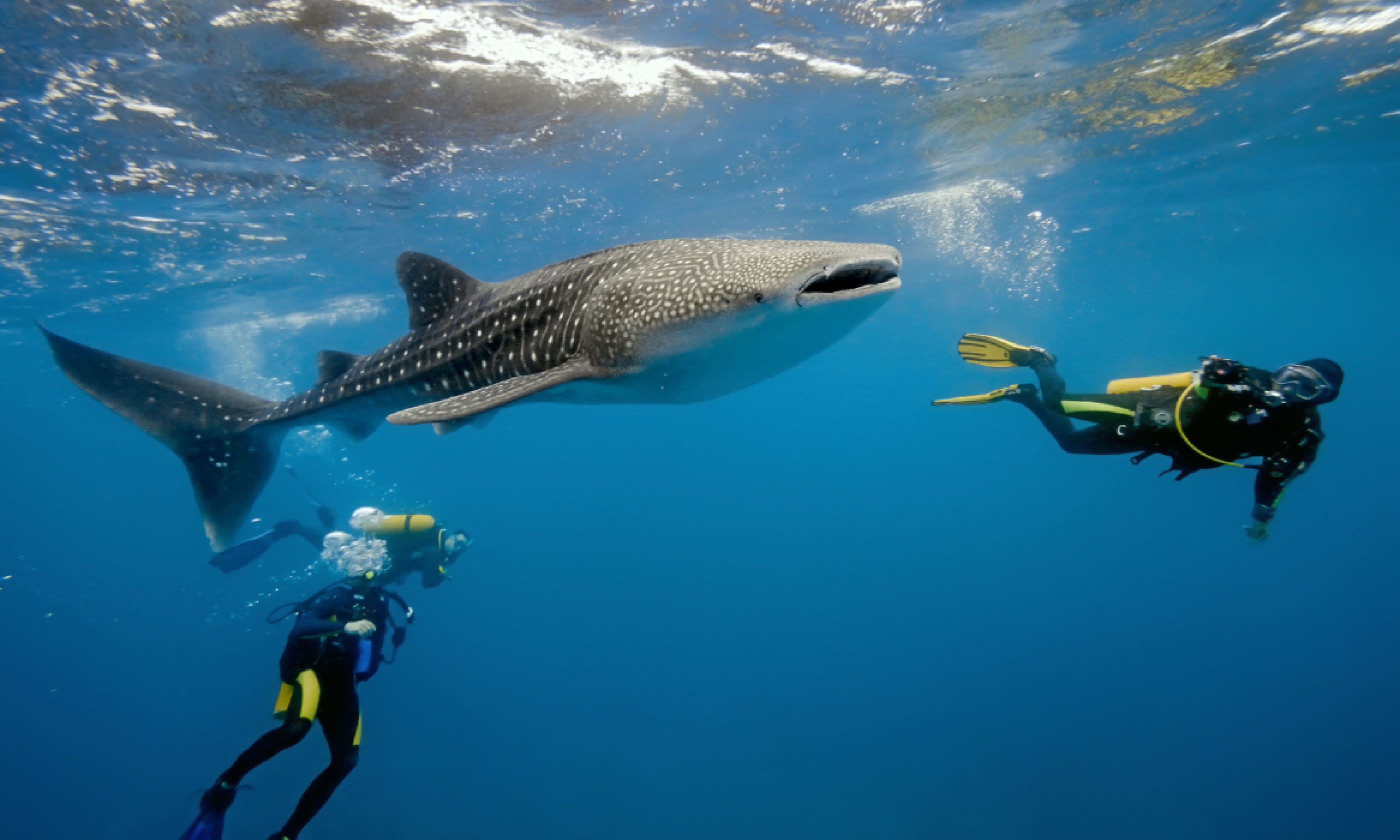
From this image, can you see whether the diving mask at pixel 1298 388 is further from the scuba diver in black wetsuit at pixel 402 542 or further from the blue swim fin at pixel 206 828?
the scuba diver in black wetsuit at pixel 402 542

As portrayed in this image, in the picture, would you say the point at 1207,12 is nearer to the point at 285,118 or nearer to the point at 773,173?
the point at 773,173

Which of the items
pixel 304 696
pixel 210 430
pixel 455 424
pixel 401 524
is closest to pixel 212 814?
pixel 304 696

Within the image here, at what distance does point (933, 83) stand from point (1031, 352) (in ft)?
26.9

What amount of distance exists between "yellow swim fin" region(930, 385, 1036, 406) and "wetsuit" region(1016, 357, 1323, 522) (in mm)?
694

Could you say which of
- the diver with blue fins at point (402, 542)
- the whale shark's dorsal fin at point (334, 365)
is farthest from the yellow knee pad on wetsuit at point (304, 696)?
the whale shark's dorsal fin at point (334, 365)

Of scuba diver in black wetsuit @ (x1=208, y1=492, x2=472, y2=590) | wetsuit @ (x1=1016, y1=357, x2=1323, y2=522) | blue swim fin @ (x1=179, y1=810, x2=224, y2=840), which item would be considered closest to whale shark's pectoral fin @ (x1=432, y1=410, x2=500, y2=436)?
blue swim fin @ (x1=179, y1=810, x2=224, y2=840)

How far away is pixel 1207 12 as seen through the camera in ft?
32.9

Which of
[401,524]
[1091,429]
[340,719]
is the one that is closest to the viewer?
[340,719]

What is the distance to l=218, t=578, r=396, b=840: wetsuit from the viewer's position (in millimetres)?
5730

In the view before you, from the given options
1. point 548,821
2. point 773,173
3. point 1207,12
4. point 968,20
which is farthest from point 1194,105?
point 548,821

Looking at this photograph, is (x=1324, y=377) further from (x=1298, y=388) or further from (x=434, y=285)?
(x=434, y=285)

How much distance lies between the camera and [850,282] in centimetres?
318

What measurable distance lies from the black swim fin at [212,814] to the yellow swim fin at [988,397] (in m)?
7.45

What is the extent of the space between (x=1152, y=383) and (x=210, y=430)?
9220 mm
